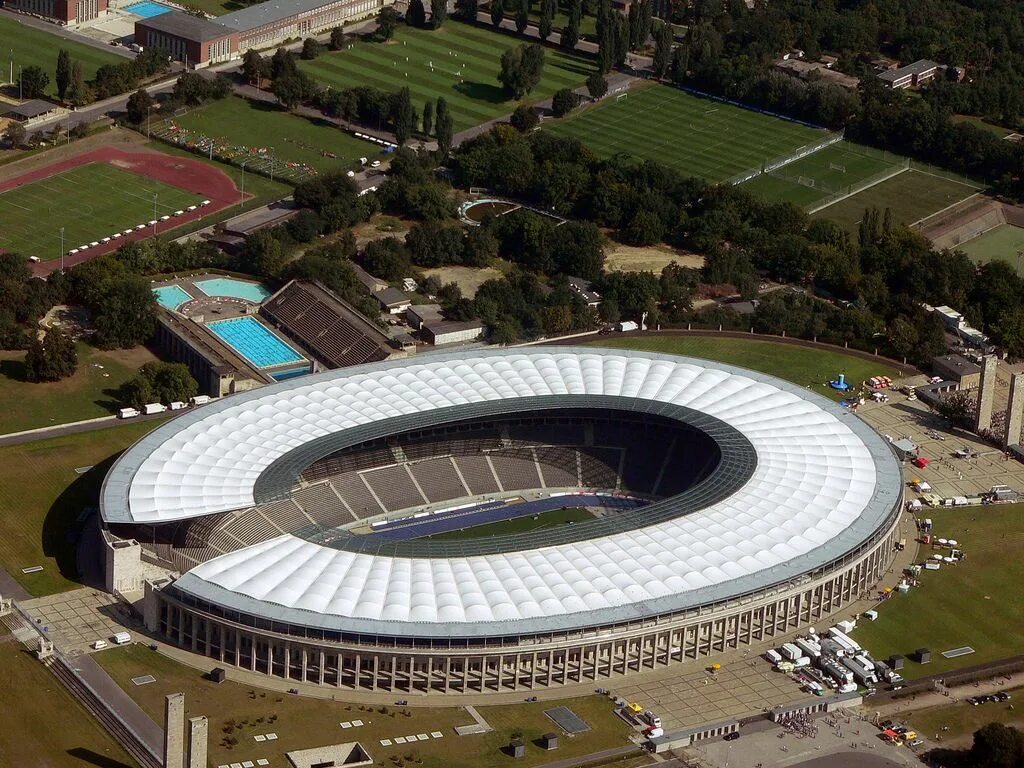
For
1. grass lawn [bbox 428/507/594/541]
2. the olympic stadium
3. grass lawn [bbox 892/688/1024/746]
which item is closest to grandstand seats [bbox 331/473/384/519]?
the olympic stadium

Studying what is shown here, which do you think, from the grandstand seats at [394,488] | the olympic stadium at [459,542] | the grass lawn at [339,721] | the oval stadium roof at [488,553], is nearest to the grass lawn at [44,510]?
the olympic stadium at [459,542]

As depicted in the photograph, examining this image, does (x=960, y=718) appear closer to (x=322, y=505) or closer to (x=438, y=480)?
(x=438, y=480)

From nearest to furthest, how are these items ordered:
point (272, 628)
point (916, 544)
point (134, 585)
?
point (272, 628) → point (134, 585) → point (916, 544)

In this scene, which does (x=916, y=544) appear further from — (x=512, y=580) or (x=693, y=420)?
(x=512, y=580)

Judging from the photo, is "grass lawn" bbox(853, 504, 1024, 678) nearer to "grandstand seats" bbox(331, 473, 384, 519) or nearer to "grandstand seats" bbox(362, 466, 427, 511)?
"grandstand seats" bbox(362, 466, 427, 511)

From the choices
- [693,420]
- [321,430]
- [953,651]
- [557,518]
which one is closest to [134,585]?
[321,430]

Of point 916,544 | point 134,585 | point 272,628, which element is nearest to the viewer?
point 272,628

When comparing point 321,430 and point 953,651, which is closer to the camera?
point 953,651
